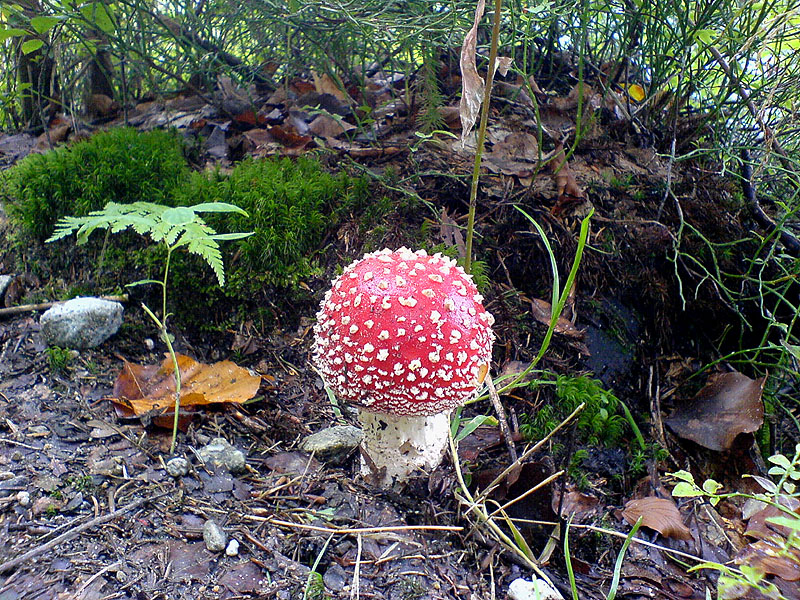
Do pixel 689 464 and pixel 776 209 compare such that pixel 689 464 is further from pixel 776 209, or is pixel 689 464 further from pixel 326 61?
pixel 326 61

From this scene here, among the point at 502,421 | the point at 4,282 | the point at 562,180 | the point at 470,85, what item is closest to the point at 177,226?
the point at 470,85

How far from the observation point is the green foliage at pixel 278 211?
123 inches

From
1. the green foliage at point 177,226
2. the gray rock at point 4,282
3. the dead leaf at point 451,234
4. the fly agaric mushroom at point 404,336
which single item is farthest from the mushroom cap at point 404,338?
the gray rock at point 4,282

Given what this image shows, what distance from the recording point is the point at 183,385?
2787mm

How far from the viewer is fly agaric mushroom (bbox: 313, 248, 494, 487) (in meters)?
2.18

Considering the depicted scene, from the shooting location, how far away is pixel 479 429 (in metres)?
2.81

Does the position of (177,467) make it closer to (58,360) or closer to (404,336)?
(58,360)

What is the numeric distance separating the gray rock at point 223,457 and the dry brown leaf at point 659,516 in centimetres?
174

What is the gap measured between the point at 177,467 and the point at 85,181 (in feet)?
6.43

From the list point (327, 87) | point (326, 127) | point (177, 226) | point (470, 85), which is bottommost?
point (177, 226)

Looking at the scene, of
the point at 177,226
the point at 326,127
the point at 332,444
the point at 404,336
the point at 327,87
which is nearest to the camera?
the point at 404,336

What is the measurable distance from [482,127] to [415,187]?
1.30 meters

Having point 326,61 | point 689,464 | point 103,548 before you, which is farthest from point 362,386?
point 326,61

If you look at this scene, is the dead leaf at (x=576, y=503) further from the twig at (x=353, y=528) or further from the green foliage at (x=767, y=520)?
the green foliage at (x=767, y=520)
